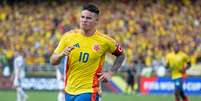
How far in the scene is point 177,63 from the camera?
21078 millimetres

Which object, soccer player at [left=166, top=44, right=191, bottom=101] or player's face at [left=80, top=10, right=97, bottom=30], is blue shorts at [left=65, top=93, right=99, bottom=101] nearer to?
player's face at [left=80, top=10, right=97, bottom=30]

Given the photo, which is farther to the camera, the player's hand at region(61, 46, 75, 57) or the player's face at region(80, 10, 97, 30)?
the player's face at region(80, 10, 97, 30)

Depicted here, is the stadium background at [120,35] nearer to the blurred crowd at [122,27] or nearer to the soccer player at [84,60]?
the blurred crowd at [122,27]

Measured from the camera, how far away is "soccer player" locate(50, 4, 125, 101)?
9.58m

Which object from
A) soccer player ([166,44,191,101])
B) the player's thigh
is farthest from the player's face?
soccer player ([166,44,191,101])

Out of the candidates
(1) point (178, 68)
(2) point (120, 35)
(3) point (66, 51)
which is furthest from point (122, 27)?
(3) point (66, 51)

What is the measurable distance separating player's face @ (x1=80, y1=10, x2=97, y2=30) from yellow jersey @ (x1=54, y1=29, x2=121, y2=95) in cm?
30

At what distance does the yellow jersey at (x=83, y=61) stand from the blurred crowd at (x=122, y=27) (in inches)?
859

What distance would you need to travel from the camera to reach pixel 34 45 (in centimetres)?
3609

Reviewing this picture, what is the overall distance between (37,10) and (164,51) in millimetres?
10929

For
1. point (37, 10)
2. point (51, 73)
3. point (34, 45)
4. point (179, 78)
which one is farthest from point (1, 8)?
point (179, 78)

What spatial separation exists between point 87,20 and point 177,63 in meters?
12.1

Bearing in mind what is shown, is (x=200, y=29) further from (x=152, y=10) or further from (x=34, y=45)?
(x=34, y=45)

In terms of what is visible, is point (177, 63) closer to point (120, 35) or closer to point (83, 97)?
point (83, 97)
